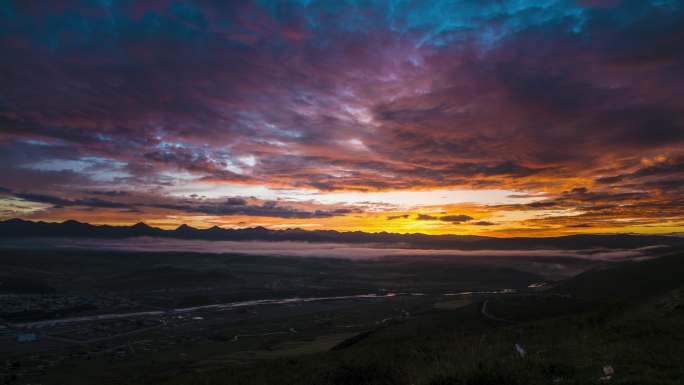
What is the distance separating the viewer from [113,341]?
143 meters

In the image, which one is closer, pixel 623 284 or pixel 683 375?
pixel 683 375

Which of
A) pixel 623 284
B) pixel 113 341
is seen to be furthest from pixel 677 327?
pixel 113 341

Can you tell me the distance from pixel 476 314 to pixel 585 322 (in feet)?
135

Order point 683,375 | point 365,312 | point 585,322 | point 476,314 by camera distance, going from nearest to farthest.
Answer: point 683,375 → point 585,322 → point 476,314 → point 365,312

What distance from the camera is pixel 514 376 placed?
12812mm

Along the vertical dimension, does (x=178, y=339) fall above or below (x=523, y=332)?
below

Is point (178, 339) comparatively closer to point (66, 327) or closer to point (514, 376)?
point (66, 327)

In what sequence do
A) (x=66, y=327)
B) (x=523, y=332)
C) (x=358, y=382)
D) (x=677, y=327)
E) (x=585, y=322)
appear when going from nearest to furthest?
1. (x=358, y=382)
2. (x=677, y=327)
3. (x=523, y=332)
4. (x=585, y=322)
5. (x=66, y=327)

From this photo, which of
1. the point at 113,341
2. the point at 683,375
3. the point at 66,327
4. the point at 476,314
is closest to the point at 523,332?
the point at 683,375

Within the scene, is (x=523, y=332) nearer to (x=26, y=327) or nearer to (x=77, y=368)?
(x=77, y=368)

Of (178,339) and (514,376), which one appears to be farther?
(178,339)

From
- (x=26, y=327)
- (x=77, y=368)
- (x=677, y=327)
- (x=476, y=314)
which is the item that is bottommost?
(x=26, y=327)

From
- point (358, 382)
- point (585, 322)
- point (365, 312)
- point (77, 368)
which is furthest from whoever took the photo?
point (365, 312)

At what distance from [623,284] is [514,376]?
13299 centimetres
